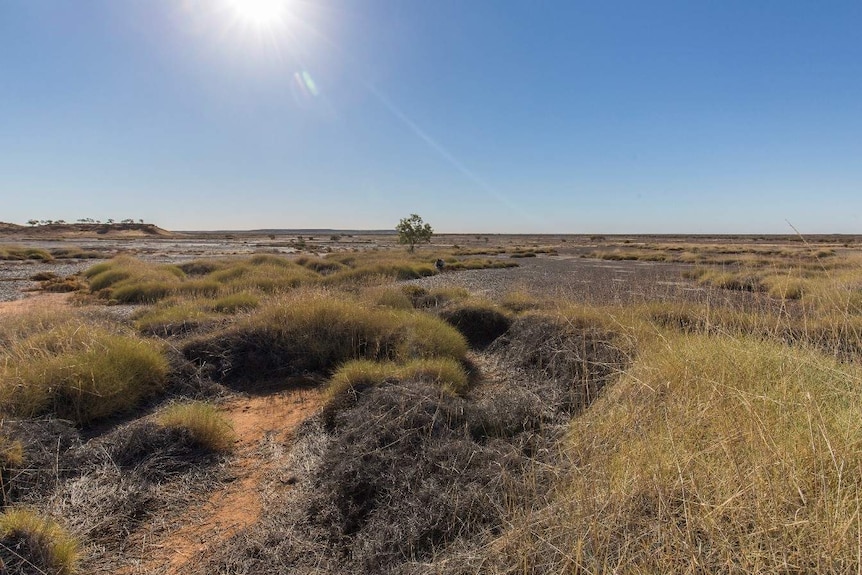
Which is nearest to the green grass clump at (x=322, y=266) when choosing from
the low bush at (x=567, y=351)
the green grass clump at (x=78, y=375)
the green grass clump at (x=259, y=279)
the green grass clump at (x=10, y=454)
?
the green grass clump at (x=259, y=279)

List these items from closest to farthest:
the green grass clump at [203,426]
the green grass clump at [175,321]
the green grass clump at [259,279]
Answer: the green grass clump at [203,426] < the green grass clump at [175,321] < the green grass clump at [259,279]

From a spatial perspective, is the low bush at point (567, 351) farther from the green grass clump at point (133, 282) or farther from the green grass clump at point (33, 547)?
the green grass clump at point (133, 282)

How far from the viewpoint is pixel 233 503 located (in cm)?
374

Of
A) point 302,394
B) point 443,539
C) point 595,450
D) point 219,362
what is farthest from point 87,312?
point 595,450

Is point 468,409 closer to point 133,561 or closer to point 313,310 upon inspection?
point 133,561

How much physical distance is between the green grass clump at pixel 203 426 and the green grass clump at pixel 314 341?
85.1 inches

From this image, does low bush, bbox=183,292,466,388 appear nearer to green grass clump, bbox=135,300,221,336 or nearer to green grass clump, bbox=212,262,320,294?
green grass clump, bbox=135,300,221,336

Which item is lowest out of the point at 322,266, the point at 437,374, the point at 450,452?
the point at 450,452

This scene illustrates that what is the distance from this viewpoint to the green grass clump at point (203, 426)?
179 inches

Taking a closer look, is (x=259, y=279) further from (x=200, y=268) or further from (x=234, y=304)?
(x=200, y=268)

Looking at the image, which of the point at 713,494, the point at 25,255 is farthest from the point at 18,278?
the point at 713,494

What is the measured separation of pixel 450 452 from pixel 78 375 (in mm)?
4663

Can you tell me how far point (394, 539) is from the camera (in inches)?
114

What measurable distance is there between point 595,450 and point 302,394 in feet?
14.7
